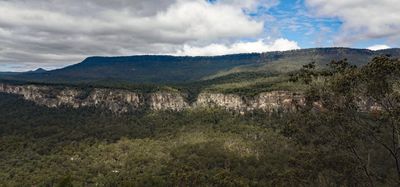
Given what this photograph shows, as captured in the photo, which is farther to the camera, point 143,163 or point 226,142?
point 226,142

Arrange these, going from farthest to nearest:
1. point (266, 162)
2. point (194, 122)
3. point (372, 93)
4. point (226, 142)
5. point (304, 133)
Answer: point (194, 122)
point (226, 142)
point (266, 162)
point (304, 133)
point (372, 93)

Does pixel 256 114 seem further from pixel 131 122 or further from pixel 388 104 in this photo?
pixel 388 104

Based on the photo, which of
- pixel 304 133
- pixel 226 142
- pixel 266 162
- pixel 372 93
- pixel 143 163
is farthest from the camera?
pixel 226 142

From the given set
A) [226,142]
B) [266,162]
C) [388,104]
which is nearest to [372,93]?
[388,104]

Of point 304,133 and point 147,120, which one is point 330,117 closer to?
point 304,133

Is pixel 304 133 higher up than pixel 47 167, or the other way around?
pixel 304 133

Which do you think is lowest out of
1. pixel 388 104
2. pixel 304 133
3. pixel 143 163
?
pixel 143 163
